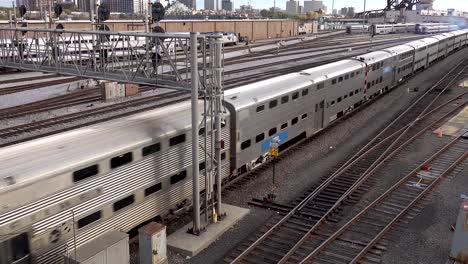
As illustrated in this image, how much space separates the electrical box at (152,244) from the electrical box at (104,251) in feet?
2.34

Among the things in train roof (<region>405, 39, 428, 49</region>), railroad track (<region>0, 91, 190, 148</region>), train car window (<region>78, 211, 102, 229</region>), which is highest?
train roof (<region>405, 39, 428, 49</region>)

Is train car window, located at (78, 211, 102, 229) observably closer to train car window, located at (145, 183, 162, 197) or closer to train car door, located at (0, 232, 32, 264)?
train car door, located at (0, 232, 32, 264)

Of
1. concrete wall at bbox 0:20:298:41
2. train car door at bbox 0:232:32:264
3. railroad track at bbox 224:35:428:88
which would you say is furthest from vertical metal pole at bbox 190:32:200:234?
concrete wall at bbox 0:20:298:41

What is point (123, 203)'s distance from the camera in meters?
13.4

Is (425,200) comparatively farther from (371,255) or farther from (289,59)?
(289,59)

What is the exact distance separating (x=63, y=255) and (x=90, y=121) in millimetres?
19001

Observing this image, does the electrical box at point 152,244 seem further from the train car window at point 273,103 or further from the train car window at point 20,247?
the train car window at point 273,103

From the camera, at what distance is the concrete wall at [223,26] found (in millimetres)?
63406

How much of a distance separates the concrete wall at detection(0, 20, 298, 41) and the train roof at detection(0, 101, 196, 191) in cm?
4426

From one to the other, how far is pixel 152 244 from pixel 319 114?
16.0 meters

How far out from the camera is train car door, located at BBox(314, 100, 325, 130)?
26078mm

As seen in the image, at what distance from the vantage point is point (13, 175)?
1052 cm

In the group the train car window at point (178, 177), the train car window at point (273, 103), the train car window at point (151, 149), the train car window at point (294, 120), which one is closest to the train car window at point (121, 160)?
the train car window at point (151, 149)

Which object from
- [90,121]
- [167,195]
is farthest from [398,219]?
[90,121]
